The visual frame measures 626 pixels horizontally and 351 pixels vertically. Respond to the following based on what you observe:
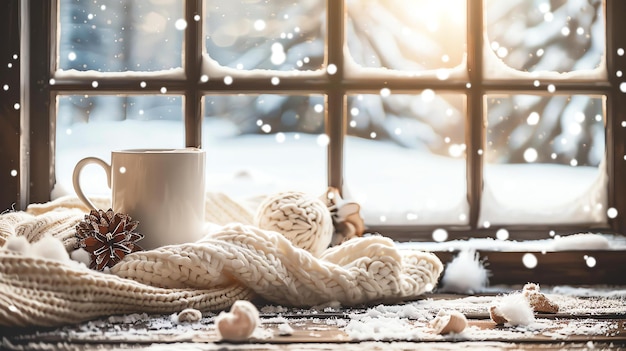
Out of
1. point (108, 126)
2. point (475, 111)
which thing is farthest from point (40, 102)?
point (475, 111)

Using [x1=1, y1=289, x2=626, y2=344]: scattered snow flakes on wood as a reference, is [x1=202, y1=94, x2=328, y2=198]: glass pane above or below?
above

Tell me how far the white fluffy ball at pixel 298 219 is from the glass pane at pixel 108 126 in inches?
10.7

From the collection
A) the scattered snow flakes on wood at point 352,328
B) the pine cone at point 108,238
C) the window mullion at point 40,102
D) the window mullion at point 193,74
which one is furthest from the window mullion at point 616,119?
the window mullion at point 40,102

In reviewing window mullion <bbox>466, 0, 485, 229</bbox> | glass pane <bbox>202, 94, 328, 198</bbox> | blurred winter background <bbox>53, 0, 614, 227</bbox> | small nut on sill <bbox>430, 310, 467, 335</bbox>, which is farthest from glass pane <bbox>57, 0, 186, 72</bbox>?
small nut on sill <bbox>430, 310, 467, 335</bbox>

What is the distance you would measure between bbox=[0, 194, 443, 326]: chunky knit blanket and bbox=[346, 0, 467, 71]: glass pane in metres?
0.38

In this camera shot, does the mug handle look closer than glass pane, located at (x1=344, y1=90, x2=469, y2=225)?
→ Yes

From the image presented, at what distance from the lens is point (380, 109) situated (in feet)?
4.11

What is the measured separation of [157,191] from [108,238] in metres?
0.09

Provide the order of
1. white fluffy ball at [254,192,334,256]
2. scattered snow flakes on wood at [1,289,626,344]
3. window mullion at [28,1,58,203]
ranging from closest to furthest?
Result: scattered snow flakes on wood at [1,289,626,344], white fluffy ball at [254,192,334,256], window mullion at [28,1,58,203]

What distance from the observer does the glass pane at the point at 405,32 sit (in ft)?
4.09

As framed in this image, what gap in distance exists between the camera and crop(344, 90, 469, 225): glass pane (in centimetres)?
125

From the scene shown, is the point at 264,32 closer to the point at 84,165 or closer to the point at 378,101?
the point at 378,101

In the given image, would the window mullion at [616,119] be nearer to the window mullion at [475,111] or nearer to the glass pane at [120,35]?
the window mullion at [475,111]

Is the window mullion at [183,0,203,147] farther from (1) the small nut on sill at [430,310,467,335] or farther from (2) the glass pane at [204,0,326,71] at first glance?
(1) the small nut on sill at [430,310,467,335]
